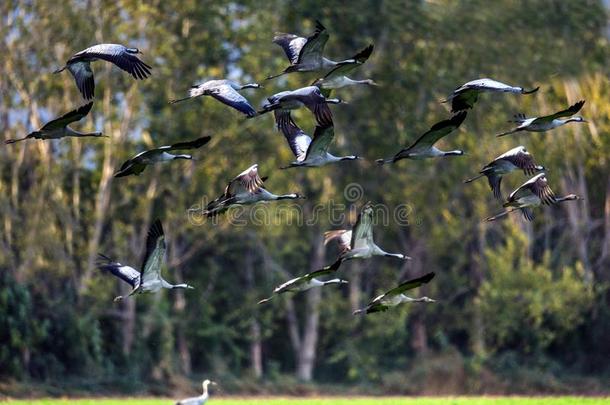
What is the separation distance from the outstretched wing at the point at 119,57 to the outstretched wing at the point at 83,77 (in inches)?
18.3

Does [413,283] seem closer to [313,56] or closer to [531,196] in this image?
[531,196]

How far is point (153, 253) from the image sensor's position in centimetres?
1647

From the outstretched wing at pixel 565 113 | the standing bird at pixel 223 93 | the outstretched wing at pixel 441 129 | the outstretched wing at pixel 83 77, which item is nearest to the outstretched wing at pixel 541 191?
the outstretched wing at pixel 565 113

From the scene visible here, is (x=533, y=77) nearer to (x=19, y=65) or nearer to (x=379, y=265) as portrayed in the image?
(x=379, y=265)

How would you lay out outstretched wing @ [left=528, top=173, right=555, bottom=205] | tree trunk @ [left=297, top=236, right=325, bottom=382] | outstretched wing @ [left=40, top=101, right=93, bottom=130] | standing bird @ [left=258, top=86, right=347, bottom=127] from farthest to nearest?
tree trunk @ [left=297, top=236, right=325, bottom=382] < outstretched wing @ [left=528, top=173, right=555, bottom=205] < standing bird @ [left=258, top=86, right=347, bottom=127] < outstretched wing @ [left=40, top=101, right=93, bottom=130]

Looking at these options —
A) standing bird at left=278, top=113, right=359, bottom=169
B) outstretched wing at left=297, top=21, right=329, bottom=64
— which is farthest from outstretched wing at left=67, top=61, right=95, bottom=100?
outstretched wing at left=297, top=21, right=329, bottom=64

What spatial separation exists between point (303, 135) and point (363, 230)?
257cm

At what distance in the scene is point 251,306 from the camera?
39.1m

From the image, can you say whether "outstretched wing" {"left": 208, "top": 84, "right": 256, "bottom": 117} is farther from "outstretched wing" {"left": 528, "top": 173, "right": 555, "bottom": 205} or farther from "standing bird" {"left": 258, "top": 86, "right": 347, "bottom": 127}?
"outstretched wing" {"left": 528, "top": 173, "right": 555, "bottom": 205}

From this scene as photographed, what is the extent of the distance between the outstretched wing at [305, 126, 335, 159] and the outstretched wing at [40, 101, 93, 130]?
10.7ft

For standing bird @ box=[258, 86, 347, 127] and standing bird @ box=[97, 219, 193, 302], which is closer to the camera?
standing bird @ box=[258, 86, 347, 127]

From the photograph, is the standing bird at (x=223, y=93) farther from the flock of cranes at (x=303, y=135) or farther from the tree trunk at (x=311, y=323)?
the tree trunk at (x=311, y=323)

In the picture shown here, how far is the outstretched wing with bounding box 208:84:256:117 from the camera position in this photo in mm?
15854

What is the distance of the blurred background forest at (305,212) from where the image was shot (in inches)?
1356
